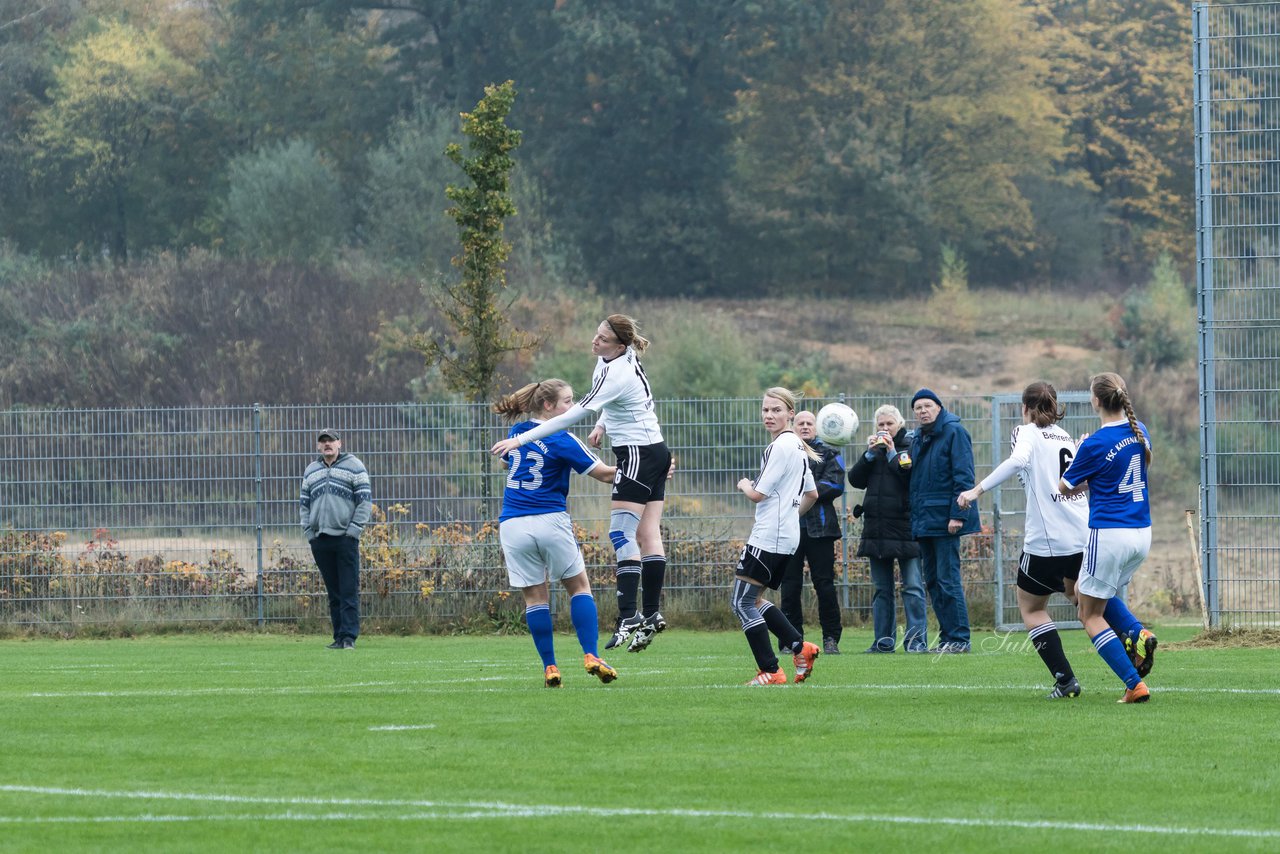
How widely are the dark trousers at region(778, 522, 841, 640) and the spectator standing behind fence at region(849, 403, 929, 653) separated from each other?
36 centimetres

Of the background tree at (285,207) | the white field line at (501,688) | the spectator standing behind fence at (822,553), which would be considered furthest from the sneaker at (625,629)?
the background tree at (285,207)

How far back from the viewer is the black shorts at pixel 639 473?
12.3 metres

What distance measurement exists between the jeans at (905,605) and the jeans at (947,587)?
19cm

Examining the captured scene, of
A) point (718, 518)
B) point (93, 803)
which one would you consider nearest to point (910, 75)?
point (718, 518)

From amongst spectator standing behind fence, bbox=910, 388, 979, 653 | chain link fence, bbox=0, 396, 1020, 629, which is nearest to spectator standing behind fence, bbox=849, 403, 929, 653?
spectator standing behind fence, bbox=910, 388, 979, 653

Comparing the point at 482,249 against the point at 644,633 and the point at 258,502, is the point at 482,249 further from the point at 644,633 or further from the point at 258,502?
the point at 644,633

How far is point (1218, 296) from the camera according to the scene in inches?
689

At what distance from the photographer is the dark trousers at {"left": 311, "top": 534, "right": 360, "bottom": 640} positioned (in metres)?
17.9

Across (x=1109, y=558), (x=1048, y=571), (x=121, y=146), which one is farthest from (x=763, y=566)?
(x=121, y=146)

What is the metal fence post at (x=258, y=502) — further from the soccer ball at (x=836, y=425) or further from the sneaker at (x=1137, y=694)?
the sneaker at (x=1137, y=694)

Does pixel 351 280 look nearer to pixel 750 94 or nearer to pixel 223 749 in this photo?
pixel 750 94

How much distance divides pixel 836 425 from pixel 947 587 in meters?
2.20

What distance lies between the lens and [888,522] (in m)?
16.4

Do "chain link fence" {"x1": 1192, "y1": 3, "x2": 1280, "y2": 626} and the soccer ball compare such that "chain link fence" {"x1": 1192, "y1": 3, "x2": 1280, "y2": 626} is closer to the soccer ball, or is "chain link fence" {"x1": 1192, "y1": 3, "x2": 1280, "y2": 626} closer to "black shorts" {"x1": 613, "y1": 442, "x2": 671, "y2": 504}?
the soccer ball
